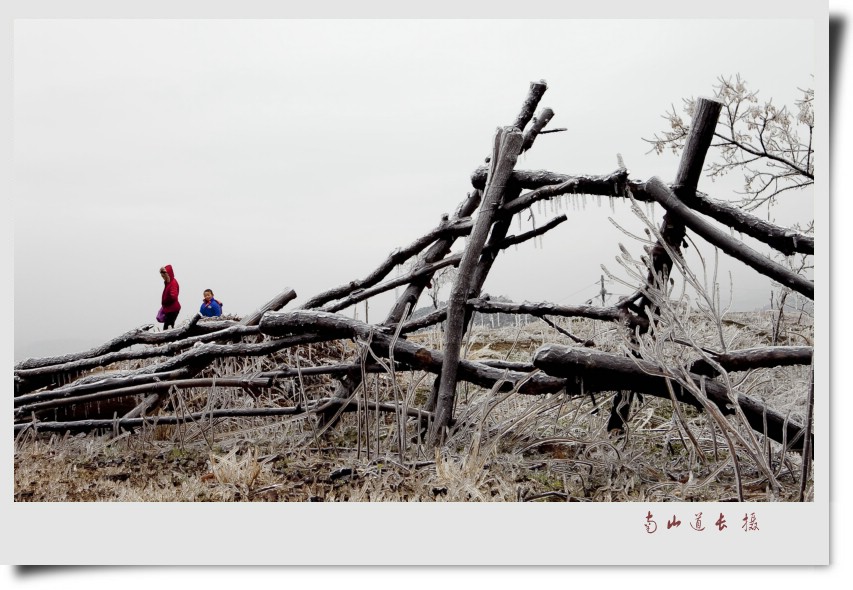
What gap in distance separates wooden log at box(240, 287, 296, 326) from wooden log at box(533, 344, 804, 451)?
224 centimetres

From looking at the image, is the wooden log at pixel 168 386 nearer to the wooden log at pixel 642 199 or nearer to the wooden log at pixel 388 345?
the wooden log at pixel 388 345

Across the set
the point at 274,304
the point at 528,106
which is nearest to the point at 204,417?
the point at 274,304

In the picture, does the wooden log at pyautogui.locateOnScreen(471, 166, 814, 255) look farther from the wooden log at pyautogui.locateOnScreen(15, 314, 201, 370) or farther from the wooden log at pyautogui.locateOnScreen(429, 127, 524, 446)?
the wooden log at pyautogui.locateOnScreen(15, 314, 201, 370)

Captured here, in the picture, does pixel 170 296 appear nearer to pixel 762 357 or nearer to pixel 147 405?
pixel 147 405

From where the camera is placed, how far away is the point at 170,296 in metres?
4.35

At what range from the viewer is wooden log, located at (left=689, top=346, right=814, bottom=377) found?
3.12 meters

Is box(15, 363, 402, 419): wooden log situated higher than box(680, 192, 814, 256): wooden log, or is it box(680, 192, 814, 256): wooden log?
box(680, 192, 814, 256): wooden log

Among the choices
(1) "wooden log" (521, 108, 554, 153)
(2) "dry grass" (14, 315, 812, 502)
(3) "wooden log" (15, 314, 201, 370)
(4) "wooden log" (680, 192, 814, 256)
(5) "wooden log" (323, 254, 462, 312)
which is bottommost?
(2) "dry grass" (14, 315, 812, 502)

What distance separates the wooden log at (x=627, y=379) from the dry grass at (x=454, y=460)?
0.10 m

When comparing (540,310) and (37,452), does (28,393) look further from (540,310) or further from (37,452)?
(540,310)

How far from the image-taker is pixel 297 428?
13.6 ft

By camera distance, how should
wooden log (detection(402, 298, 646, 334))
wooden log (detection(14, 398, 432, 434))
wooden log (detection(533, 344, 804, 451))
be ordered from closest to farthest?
wooden log (detection(533, 344, 804, 451)) < wooden log (detection(402, 298, 646, 334)) < wooden log (detection(14, 398, 432, 434))

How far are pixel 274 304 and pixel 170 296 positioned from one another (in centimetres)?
72

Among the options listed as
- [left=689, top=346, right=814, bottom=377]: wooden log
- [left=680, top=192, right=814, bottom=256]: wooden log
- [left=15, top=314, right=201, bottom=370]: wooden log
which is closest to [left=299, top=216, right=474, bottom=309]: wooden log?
[left=15, top=314, right=201, bottom=370]: wooden log
